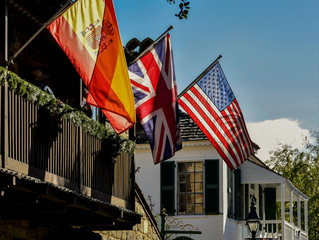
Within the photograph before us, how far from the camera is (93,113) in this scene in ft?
53.0

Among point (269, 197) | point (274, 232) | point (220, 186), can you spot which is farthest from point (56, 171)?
point (274, 232)

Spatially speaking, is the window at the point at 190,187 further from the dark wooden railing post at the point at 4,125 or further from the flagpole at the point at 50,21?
the dark wooden railing post at the point at 4,125

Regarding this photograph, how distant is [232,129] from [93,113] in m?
2.93

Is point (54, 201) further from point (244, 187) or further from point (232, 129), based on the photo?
point (244, 187)

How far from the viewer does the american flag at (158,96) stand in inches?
585

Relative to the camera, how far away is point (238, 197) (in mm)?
27750

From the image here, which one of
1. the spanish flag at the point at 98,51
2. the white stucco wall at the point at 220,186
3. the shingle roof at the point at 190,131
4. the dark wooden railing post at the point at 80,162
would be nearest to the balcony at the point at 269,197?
the white stucco wall at the point at 220,186

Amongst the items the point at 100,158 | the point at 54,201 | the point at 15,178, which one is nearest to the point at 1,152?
the point at 15,178

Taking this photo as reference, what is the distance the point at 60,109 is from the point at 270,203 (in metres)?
20.1

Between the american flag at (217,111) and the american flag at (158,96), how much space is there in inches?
32.1

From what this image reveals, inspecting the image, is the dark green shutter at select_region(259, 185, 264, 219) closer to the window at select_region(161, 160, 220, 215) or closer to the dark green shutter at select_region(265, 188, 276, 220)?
the dark green shutter at select_region(265, 188, 276, 220)

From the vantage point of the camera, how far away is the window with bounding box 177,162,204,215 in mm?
26109

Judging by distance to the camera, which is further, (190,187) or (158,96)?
(190,187)

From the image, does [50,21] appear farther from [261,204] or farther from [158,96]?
[261,204]
